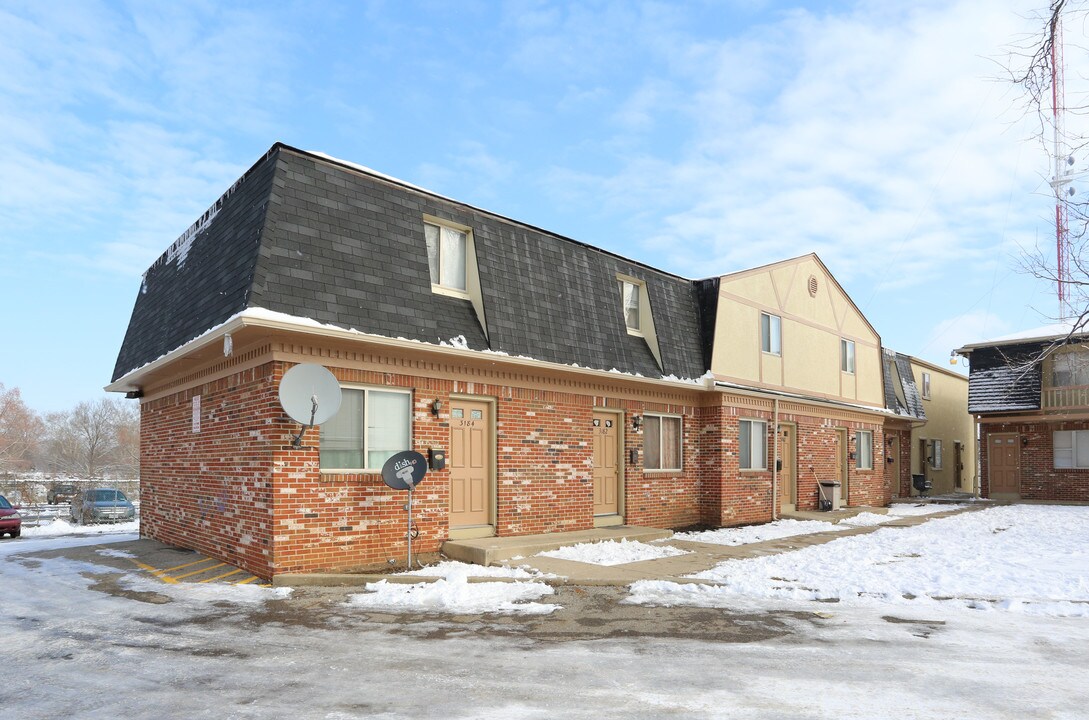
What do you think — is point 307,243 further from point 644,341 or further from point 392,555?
point 644,341

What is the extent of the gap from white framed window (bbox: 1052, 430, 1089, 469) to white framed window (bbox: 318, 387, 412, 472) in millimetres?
25794

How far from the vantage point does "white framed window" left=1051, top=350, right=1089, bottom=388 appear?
24.8m

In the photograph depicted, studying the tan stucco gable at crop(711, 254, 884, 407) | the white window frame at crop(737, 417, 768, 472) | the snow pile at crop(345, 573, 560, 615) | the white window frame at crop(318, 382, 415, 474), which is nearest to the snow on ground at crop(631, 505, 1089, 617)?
the snow pile at crop(345, 573, 560, 615)

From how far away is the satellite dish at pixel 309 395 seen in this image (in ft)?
29.1

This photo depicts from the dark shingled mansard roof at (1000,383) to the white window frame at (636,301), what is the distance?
17.5 metres

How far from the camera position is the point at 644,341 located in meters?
15.2

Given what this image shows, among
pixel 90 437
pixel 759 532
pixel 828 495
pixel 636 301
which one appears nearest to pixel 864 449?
pixel 828 495

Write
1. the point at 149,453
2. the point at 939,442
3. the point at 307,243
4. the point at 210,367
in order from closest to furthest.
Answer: the point at 307,243
the point at 210,367
the point at 149,453
the point at 939,442

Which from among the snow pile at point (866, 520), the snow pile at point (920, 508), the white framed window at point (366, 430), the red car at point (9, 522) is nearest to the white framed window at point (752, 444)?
the snow pile at point (866, 520)

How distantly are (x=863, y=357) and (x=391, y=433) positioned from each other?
679 inches

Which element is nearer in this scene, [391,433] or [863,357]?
[391,433]

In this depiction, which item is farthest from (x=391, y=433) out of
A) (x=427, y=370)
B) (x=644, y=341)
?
(x=644, y=341)

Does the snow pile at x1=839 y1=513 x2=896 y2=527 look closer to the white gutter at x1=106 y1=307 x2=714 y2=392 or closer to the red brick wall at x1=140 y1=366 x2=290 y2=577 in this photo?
the white gutter at x1=106 y1=307 x2=714 y2=392

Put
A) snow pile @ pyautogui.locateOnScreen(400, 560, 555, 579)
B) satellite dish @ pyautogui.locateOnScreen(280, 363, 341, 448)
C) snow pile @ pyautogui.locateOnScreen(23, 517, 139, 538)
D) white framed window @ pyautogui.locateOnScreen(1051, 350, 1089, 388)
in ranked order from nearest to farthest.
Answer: satellite dish @ pyautogui.locateOnScreen(280, 363, 341, 448) < snow pile @ pyautogui.locateOnScreen(400, 560, 555, 579) < snow pile @ pyautogui.locateOnScreen(23, 517, 139, 538) < white framed window @ pyautogui.locateOnScreen(1051, 350, 1089, 388)
